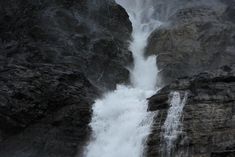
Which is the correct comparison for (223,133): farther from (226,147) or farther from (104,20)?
(104,20)

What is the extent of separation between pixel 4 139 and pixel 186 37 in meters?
24.4

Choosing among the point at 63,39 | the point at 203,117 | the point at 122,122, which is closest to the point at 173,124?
the point at 203,117

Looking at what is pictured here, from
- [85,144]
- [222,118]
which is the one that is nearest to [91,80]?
[85,144]

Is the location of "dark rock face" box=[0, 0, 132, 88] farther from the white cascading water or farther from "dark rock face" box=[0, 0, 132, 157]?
the white cascading water

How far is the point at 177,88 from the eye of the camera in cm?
3139

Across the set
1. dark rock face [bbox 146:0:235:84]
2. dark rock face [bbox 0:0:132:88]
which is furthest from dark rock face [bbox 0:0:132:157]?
dark rock face [bbox 146:0:235:84]

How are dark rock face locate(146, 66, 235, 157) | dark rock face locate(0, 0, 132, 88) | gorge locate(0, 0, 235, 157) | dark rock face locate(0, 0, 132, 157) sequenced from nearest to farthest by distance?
dark rock face locate(146, 66, 235, 157) < gorge locate(0, 0, 235, 157) < dark rock face locate(0, 0, 132, 157) < dark rock face locate(0, 0, 132, 88)

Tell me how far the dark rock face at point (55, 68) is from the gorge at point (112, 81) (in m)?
0.09

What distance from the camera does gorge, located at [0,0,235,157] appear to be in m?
27.8

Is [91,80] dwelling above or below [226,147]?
above

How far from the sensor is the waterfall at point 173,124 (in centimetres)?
2666

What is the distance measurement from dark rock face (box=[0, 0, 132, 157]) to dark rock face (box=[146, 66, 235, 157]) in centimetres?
665

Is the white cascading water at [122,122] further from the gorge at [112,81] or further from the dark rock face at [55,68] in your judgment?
the dark rock face at [55,68]

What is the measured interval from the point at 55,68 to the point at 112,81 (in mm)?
7148
